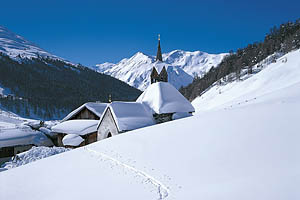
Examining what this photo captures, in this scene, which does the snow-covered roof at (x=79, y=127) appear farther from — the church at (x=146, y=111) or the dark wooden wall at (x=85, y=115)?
the church at (x=146, y=111)

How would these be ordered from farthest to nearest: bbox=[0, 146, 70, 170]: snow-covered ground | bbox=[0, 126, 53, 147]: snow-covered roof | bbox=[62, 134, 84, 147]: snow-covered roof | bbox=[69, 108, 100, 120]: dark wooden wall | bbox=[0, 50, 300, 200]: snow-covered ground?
bbox=[69, 108, 100, 120]: dark wooden wall, bbox=[0, 126, 53, 147]: snow-covered roof, bbox=[62, 134, 84, 147]: snow-covered roof, bbox=[0, 146, 70, 170]: snow-covered ground, bbox=[0, 50, 300, 200]: snow-covered ground

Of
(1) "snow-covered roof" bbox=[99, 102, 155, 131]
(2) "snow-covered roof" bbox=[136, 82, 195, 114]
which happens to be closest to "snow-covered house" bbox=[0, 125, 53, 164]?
(1) "snow-covered roof" bbox=[99, 102, 155, 131]

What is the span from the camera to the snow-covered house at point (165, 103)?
68.8ft

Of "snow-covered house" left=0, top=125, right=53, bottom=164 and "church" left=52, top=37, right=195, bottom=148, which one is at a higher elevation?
"church" left=52, top=37, right=195, bottom=148

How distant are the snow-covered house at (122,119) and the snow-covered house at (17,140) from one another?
12.9 m

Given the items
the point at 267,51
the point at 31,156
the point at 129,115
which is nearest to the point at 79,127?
the point at 129,115

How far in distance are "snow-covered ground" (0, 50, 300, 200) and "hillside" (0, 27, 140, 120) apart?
7493 cm

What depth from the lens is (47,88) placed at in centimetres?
10094

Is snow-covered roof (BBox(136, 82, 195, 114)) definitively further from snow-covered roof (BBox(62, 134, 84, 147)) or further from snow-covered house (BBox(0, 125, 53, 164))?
snow-covered house (BBox(0, 125, 53, 164))

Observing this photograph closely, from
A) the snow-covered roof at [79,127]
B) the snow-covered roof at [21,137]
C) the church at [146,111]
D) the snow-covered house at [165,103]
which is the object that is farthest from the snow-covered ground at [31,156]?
the snow-covered roof at [21,137]

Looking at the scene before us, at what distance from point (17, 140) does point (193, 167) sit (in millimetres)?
27540

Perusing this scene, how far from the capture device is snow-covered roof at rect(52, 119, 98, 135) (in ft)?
77.1

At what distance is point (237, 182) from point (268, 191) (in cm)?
77

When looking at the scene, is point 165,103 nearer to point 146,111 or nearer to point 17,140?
point 146,111
